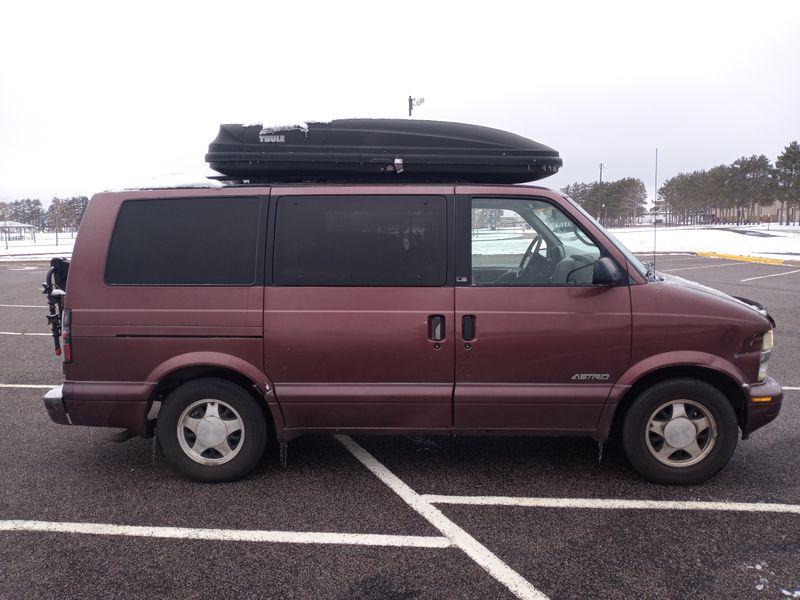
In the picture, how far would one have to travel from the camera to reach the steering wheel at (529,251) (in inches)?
151

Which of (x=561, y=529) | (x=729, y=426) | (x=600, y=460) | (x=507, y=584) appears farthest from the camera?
(x=600, y=460)

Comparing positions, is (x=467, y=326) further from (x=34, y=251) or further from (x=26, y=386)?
(x=34, y=251)

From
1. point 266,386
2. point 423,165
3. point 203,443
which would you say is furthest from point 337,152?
point 203,443

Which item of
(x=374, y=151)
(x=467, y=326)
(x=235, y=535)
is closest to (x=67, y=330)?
(x=235, y=535)

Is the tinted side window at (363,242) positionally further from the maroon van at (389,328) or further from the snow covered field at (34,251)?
the snow covered field at (34,251)

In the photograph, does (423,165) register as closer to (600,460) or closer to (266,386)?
(266,386)

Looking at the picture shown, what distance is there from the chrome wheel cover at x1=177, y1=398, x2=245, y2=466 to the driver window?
183cm

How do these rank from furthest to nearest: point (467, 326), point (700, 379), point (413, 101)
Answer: point (413, 101), point (700, 379), point (467, 326)

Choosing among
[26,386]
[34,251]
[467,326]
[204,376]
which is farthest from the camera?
[34,251]

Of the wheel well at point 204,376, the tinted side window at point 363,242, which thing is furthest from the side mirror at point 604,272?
the wheel well at point 204,376

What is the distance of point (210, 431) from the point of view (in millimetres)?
3930

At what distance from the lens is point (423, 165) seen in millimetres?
3900

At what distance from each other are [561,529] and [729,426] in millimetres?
1345

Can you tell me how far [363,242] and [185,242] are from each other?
1158 millimetres
